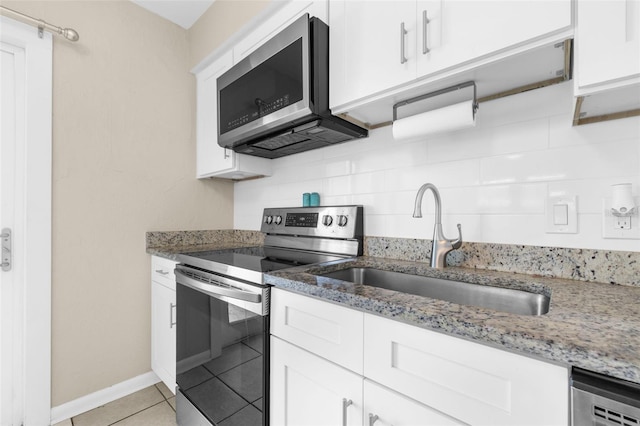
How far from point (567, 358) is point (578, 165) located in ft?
2.56

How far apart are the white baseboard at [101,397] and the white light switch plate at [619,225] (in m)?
2.52

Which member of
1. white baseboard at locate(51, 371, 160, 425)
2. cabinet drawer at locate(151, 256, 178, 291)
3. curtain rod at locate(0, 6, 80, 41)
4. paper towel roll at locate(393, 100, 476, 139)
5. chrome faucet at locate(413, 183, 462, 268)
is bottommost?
white baseboard at locate(51, 371, 160, 425)

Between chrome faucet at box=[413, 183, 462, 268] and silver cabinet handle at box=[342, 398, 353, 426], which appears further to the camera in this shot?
chrome faucet at box=[413, 183, 462, 268]

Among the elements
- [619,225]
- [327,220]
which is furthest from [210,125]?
[619,225]

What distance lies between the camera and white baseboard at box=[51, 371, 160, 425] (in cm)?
162

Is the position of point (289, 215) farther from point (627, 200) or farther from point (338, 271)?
point (627, 200)

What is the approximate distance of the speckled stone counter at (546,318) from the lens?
473 mm

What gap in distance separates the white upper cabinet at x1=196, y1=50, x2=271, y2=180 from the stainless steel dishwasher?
5.96 ft

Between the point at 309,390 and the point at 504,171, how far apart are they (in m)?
1.06

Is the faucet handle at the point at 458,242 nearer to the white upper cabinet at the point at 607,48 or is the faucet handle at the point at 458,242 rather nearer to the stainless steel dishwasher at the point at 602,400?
the white upper cabinet at the point at 607,48

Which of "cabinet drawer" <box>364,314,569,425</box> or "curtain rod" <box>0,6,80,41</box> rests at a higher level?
"curtain rod" <box>0,6,80,41</box>

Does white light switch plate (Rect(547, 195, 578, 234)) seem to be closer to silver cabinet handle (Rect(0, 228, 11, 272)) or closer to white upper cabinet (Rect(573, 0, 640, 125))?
white upper cabinet (Rect(573, 0, 640, 125))

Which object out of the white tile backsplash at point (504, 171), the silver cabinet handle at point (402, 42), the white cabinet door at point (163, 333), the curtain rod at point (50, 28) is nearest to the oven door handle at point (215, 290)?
the white cabinet door at point (163, 333)

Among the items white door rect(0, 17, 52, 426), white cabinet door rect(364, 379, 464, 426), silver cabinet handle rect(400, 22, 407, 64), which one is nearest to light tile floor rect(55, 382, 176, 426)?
white door rect(0, 17, 52, 426)
